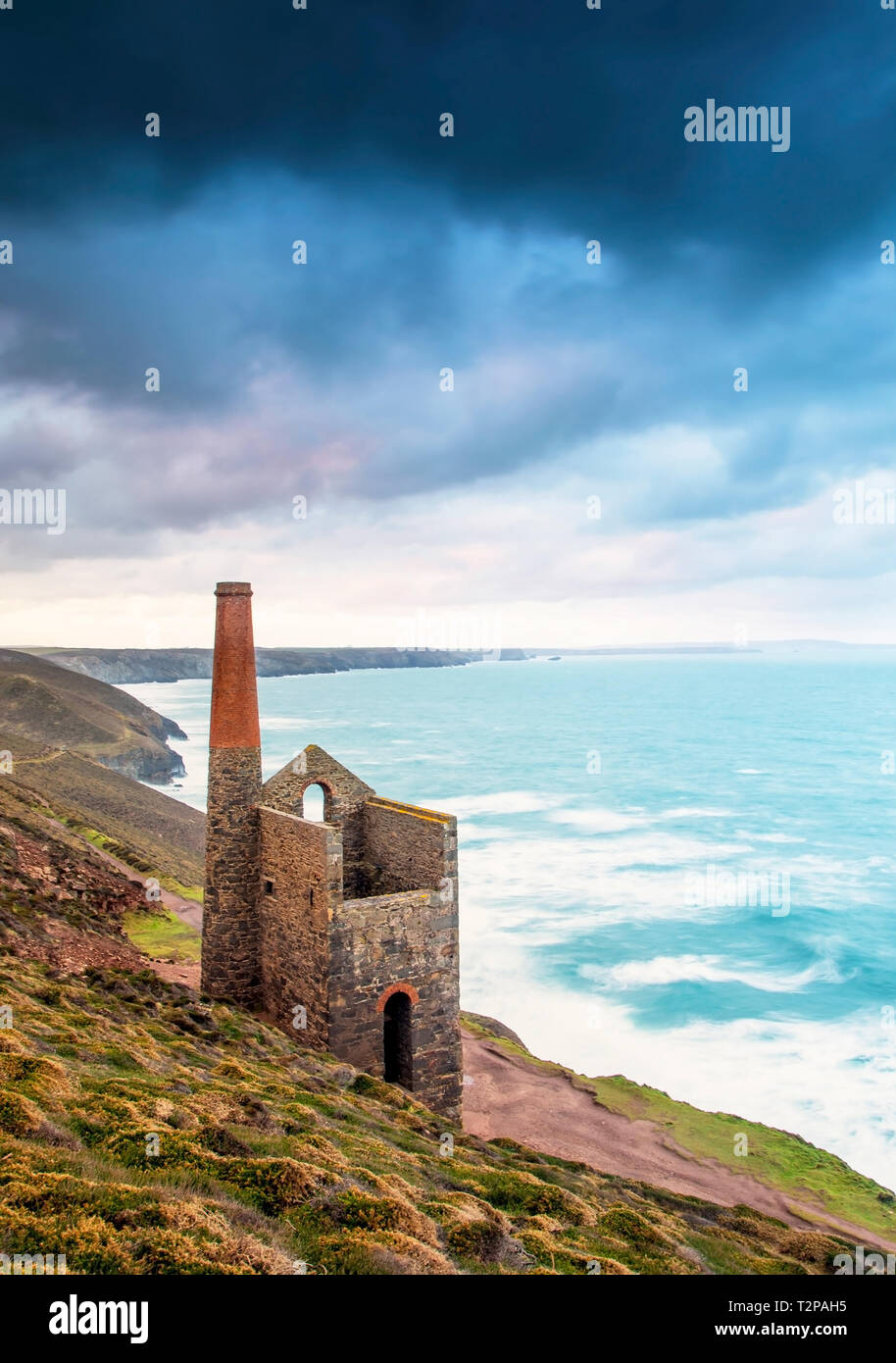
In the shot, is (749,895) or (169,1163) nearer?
(169,1163)

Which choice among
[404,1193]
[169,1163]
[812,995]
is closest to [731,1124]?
[812,995]

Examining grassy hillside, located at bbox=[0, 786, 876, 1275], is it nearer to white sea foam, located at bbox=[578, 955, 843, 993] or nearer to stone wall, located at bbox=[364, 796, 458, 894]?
stone wall, located at bbox=[364, 796, 458, 894]

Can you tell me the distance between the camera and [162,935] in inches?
1186

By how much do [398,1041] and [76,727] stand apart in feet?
238

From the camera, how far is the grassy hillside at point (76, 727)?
255 ft

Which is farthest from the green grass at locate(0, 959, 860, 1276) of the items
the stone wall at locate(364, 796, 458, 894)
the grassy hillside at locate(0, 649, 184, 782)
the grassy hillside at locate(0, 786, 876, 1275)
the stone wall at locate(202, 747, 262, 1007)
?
the grassy hillside at locate(0, 649, 184, 782)

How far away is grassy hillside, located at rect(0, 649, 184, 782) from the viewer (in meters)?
77.9

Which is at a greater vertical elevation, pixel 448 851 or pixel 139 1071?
pixel 448 851

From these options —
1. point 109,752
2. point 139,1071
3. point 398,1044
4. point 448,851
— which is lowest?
point 398,1044

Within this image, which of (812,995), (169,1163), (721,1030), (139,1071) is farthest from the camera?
(812,995)

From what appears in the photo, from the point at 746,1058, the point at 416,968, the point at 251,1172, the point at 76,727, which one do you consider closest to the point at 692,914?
the point at 746,1058
